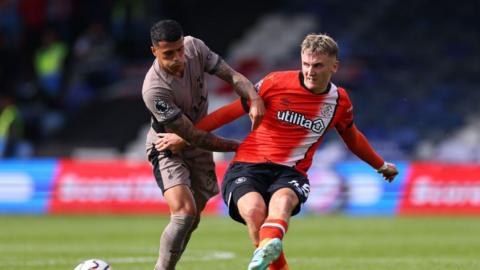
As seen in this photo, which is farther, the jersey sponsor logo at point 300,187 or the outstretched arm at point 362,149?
the outstretched arm at point 362,149

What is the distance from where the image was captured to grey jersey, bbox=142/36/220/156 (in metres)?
8.74

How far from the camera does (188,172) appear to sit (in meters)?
9.16

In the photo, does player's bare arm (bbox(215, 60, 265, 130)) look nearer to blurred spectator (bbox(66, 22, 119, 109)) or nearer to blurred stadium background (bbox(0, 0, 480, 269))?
blurred stadium background (bbox(0, 0, 480, 269))

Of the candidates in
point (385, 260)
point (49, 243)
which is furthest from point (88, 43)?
point (385, 260)

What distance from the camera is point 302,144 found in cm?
861

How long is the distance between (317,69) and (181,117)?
1.13m

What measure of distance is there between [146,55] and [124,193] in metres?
8.35

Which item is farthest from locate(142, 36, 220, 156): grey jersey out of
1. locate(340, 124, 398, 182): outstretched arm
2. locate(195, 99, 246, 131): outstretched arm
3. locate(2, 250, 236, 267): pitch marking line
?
A: locate(2, 250, 236, 267): pitch marking line

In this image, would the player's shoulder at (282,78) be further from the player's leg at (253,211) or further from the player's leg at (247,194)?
the player's leg at (253,211)

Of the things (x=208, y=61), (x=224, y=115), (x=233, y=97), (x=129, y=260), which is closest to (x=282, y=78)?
(x=224, y=115)

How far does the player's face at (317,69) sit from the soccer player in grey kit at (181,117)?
1.35ft

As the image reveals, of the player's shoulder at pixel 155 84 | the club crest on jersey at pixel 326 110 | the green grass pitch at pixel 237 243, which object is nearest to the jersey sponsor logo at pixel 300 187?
the club crest on jersey at pixel 326 110

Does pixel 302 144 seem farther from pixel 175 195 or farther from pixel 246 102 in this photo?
pixel 175 195

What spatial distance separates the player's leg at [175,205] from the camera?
892cm
